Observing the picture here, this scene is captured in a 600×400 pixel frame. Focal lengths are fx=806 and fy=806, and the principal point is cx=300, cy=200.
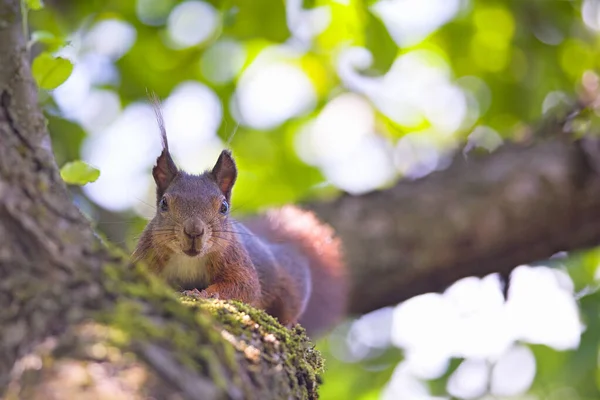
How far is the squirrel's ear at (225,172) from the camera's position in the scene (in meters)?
3.21

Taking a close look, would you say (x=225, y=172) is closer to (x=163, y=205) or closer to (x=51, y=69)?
(x=163, y=205)

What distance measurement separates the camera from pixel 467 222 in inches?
165

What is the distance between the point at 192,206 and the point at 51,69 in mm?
1178

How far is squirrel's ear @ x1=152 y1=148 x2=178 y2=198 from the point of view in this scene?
125 inches

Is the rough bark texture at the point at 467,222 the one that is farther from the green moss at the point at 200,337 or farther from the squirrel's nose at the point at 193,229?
the green moss at the point at 200,337

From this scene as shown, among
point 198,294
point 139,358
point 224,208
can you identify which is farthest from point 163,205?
point 139,358

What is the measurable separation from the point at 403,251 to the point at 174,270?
1547mm

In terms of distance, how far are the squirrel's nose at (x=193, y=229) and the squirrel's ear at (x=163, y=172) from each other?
353 mm

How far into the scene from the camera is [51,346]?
1.21 metres

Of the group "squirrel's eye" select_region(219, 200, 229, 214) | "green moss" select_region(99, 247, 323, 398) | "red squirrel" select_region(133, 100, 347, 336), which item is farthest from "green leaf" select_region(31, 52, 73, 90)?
"squirrel's eye" select_region(219, 200, 229, 214)

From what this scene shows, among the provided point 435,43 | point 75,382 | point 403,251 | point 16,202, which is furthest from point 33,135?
point 435,43

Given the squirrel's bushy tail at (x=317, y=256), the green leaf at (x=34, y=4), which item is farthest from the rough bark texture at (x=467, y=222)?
the green leaf at (x=34, y=4)

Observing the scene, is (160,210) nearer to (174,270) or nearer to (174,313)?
(174,270)

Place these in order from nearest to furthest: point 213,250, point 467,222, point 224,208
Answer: point 213,250 → point 224,208 → point 467,222
